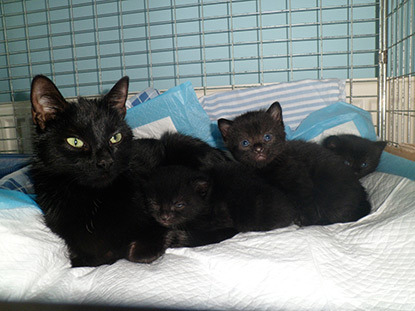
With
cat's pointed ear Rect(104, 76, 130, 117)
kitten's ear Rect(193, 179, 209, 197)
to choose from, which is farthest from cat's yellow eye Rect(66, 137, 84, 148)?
Answer: kitten's ear Rect(193, 179, 209, 197)

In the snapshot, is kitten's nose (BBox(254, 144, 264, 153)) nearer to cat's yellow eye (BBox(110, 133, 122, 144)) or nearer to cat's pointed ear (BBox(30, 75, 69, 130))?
cat's yellow eye (BBox(110, 133, 122, 144))

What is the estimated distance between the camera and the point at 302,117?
7.09 feet

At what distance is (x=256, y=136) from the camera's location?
1553 mm

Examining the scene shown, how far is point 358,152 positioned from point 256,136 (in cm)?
59

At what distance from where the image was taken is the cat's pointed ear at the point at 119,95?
1.16m

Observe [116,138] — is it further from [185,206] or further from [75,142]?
[185,206]

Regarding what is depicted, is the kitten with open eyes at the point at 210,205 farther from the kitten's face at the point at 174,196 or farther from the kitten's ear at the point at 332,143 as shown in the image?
the kitten's ear at the point at 332,143

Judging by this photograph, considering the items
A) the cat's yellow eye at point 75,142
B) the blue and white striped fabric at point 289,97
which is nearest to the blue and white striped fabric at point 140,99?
the blue and white striped fabric at point 289,97

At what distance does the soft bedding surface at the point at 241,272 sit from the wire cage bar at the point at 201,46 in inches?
63.0

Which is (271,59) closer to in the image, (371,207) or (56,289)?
(371,207)

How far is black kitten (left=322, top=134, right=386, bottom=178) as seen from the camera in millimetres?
1637

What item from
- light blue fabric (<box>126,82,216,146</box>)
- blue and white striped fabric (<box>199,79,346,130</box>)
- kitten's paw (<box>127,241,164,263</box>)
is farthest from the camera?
blue and white striped fabric (<box>199,79,346,130</box>)

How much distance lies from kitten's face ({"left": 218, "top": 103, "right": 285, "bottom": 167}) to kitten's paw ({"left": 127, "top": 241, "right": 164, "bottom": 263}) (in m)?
0.72

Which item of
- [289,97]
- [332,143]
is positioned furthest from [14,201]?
[289,97]
